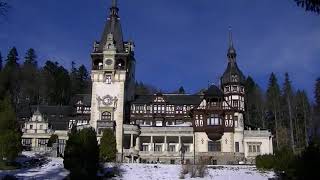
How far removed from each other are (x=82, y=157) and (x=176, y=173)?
10588 millimetres

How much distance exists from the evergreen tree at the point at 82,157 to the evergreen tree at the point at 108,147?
49.0 feet

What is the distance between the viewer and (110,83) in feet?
233

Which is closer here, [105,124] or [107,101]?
[105,124]

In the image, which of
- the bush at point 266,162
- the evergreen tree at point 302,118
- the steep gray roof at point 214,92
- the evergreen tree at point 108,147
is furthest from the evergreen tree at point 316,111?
the evergreen tree at point 108,147

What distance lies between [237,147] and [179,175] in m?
23.5

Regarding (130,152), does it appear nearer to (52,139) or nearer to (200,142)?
(200,142)

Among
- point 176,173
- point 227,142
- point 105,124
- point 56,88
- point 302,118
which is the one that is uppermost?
point 56,88

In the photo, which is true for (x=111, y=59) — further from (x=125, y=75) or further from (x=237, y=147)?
(x=237, y=147)

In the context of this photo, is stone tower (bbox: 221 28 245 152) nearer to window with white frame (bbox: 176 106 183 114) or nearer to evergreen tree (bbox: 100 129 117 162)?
window with white frame (bbox: 176 106 183 114)

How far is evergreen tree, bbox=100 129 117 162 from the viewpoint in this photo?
190 ft

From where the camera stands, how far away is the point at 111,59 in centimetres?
7200

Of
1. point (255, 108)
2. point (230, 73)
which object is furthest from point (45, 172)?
Result: point (255, 108)

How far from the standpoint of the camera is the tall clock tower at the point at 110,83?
228 feet

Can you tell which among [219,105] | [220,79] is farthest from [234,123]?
[220,79]
